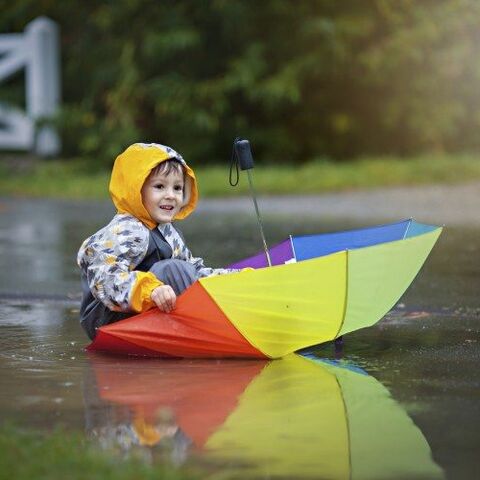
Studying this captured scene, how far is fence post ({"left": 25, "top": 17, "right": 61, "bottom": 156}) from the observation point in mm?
19125

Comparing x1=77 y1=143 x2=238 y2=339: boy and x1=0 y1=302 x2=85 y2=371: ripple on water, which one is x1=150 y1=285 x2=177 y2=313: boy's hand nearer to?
x1=77 y1=143 x2=238 y2=339: boy

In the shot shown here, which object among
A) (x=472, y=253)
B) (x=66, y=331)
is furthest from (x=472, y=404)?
(x=472, y=253)

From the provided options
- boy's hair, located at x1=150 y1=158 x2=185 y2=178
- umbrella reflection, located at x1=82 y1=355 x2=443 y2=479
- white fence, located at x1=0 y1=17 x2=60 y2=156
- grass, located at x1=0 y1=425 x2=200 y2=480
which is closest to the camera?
grass, located at x1=0 y1=425 x2=200 y2=480

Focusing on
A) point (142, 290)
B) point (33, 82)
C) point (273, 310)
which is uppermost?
point (33, 82)

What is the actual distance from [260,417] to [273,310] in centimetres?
97

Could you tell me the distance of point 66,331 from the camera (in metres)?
6.63

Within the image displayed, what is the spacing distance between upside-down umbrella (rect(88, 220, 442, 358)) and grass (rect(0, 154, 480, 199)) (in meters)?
9.97

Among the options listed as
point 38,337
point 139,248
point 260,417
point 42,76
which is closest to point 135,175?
point 139,248

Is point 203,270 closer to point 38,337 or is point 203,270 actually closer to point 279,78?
point 38,337

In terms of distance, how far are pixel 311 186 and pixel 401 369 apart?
1072 cm

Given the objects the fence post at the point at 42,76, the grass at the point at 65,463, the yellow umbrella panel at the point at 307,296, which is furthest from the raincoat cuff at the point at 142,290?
the fence post at the point at 42,76

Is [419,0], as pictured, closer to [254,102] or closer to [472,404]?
[254,102]

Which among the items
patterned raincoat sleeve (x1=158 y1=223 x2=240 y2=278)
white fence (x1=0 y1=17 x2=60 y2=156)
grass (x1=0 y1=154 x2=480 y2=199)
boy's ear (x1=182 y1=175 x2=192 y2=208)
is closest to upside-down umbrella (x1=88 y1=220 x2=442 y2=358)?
patterned raincoat sleeve (x1=158 y1=223 x2=240 y2=278)

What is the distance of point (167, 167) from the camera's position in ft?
19.4
